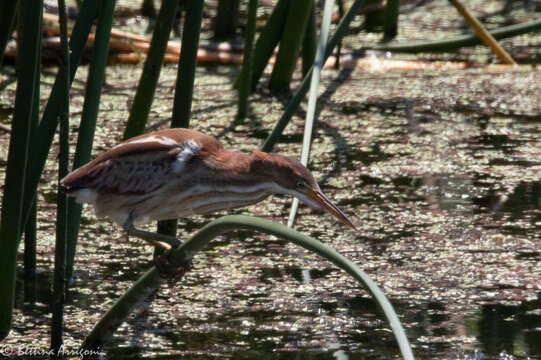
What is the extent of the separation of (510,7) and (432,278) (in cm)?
310

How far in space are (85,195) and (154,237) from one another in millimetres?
191

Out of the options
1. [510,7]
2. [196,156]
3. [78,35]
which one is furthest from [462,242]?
[510,7]

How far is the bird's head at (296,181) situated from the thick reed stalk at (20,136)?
46 centimetres

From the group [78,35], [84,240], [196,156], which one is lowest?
[84,240]

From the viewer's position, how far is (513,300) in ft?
7.25

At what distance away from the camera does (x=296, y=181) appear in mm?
1924

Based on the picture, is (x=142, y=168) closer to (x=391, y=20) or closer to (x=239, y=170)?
(x=239, y=170)

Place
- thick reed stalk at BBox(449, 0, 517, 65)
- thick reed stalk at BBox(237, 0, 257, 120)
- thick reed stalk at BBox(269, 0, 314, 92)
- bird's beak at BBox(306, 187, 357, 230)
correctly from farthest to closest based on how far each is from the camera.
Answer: thick reed stalk at BBox(449, 0, 517, 65) → thick reed stalk at BBox(269, 0, 314, 92) → thick reed stalk at BBox(237, 0, 257, 120) → bird's beak at BBox(306, 187, 357, 230)

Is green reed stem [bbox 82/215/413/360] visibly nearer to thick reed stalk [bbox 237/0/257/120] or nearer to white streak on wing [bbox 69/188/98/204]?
white streak on wing [bbox 69/188/98/204]

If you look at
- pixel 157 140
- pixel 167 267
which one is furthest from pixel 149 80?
pixel 167 267

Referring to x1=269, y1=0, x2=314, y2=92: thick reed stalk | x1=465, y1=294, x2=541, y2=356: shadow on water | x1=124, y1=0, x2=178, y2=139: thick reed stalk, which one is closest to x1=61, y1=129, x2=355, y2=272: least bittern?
x1=124, y1=0, x2=178, y2=139: thick reed stalk

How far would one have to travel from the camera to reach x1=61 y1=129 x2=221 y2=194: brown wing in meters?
2.04

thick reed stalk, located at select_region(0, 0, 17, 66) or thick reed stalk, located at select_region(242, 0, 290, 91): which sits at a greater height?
thick reed stalk, located at select_region(0, 0, 17, 66)

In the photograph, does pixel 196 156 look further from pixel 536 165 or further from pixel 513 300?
pixel 536 165
